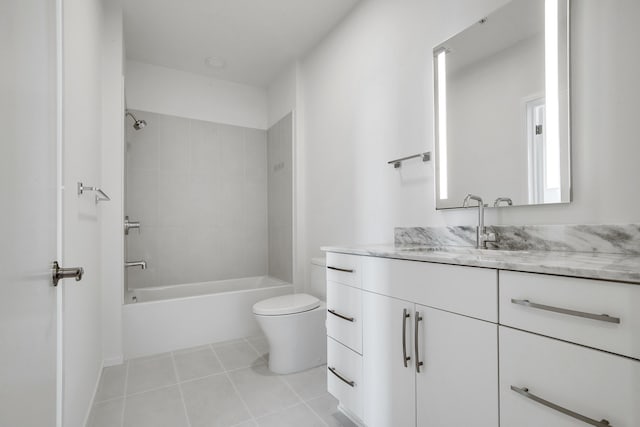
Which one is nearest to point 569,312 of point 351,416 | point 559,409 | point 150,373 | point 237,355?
point 559,409

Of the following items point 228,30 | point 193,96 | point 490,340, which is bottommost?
point 490,340

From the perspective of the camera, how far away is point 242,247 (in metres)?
3.49

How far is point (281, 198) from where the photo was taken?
328cm

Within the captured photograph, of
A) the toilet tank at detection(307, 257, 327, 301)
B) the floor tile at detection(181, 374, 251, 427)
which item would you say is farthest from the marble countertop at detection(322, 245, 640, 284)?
the toilet tank at detection(307, 257, 327, 301)

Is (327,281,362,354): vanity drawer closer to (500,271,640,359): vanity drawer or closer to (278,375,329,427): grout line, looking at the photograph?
(278,375,329,427): grout line

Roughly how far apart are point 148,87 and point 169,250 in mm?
1598

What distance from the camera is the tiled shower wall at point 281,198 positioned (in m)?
3.07

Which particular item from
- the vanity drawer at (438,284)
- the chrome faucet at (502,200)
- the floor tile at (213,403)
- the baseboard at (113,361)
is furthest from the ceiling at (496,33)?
the baseboard at (113,361)

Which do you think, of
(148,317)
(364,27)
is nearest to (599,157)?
(364,27)

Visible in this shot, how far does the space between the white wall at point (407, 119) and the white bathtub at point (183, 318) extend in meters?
0.74

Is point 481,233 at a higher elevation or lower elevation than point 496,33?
lower

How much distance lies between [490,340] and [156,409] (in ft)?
5.54

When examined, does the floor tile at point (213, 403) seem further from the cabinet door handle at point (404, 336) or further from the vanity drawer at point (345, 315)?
the cabinet door handle at point (404, 336)

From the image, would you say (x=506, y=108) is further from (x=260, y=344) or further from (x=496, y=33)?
(x=260, y=344)
